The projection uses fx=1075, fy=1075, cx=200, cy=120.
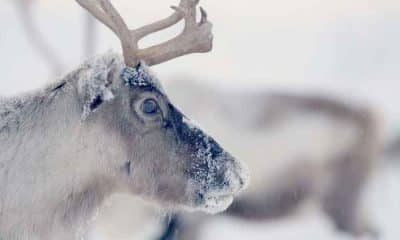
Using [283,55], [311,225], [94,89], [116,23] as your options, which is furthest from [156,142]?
[283,55]

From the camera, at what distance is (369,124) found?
520 cm

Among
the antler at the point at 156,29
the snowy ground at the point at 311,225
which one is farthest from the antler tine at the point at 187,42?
the snowy ground at the point at 311,225

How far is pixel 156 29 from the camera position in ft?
8.58

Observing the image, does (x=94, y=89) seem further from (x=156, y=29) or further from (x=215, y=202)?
(x=215, y=202)

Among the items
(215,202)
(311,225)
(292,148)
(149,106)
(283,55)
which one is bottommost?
(283,55)

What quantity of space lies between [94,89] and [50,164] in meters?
0.20

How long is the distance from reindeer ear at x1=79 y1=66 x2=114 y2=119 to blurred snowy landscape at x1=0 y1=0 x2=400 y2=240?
8.06 feet

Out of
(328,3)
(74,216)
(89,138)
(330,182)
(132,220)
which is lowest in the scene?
(328,3)

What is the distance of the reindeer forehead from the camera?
8.05 feet

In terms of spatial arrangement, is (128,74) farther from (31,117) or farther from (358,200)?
(358,200)

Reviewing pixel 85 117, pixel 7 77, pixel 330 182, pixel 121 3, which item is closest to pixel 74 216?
pixel 85 117

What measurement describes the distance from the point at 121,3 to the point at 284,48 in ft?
3.56

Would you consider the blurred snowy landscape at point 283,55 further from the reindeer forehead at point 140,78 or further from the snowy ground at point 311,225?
the reindeer forehead at point 140,78

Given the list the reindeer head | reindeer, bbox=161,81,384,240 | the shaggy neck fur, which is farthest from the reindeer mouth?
reindeer, bbox=161,81,384,240
